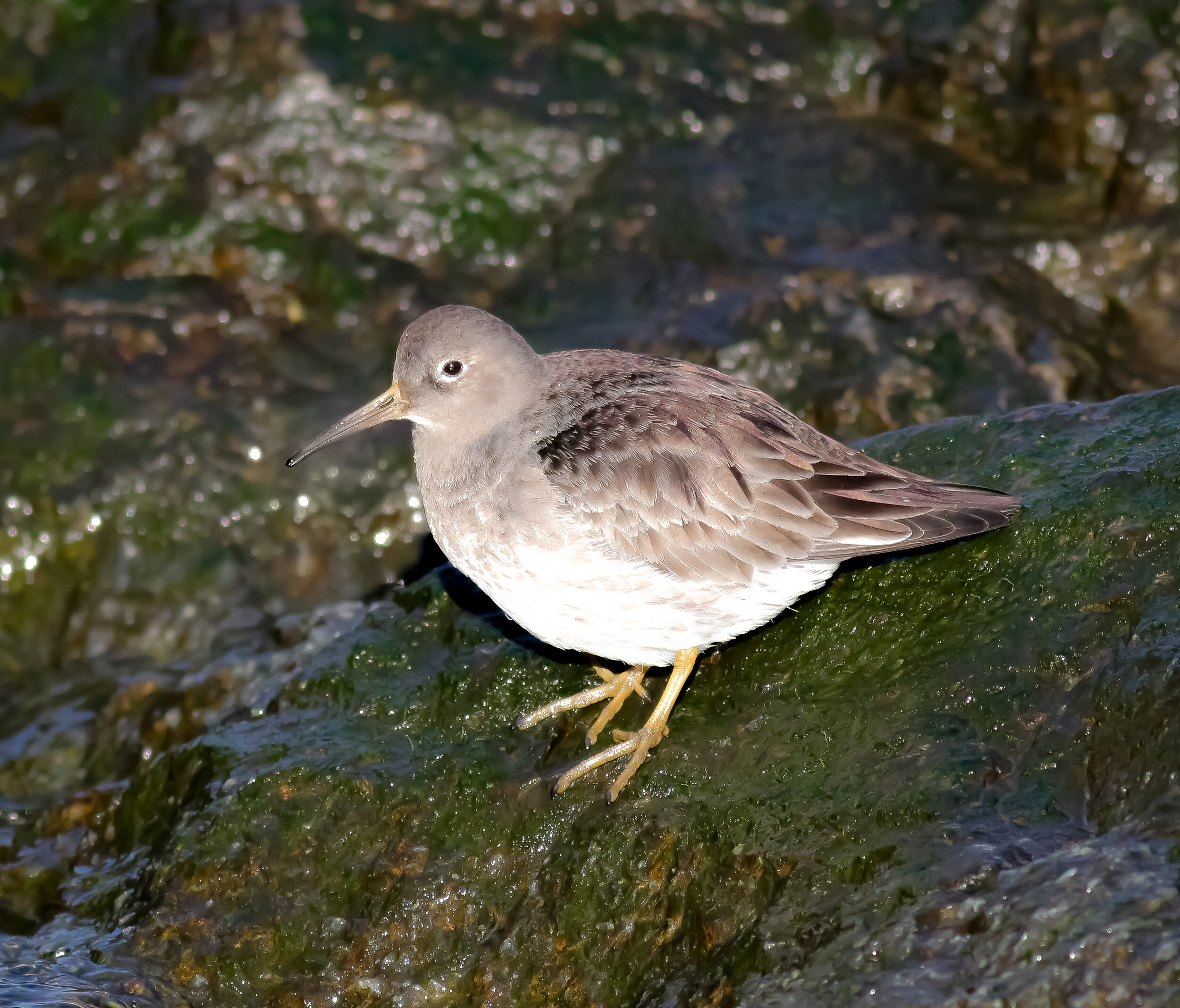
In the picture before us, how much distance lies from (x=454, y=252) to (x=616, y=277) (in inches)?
48.8

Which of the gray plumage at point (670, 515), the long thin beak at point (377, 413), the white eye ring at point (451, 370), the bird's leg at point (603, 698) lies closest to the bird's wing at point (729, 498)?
the gray plumage at point (670, 515)

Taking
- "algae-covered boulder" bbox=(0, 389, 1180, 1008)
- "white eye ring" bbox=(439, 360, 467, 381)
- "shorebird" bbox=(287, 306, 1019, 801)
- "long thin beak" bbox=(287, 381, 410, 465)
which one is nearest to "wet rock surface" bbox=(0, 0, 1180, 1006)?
"algae-covered boulder" bbox=(0, 389, 1180, 1008)

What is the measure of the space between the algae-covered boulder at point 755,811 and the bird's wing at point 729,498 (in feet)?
1.23

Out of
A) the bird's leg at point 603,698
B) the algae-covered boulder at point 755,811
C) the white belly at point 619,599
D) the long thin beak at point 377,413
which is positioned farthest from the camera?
the long thin beak at point 377,413

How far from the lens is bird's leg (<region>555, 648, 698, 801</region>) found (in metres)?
5.09

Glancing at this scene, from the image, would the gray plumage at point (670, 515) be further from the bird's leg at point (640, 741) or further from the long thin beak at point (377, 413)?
the long thin beak at point (377, 413)

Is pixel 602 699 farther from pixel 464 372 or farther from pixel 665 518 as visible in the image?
pixel 464 372

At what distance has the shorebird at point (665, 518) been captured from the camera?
5.05 metres

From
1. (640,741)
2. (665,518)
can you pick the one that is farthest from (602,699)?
(665,518)

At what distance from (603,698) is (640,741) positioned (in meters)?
0.57

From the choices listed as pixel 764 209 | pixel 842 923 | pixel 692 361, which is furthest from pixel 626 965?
pixel 764 209

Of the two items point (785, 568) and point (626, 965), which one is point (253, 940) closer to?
point (626, 965)

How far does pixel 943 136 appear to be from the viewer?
9.80m

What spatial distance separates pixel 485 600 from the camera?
641 cm
